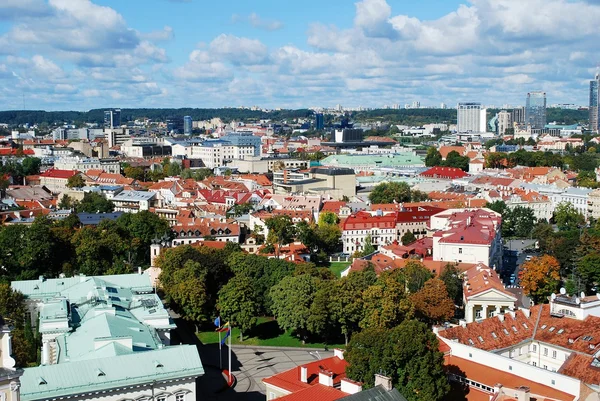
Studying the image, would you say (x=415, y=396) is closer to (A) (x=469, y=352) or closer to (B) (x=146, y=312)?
(A) (x=469, y=352)

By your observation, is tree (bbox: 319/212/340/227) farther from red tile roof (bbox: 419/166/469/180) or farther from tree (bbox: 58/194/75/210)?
red tile roof (bbox: 419/166/469/180)

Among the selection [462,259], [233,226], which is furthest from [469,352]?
[233,226]

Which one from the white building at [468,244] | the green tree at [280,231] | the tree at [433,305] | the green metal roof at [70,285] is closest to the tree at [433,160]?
the green tree at [280,231]

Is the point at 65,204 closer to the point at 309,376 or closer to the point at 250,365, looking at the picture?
the point at 250,365

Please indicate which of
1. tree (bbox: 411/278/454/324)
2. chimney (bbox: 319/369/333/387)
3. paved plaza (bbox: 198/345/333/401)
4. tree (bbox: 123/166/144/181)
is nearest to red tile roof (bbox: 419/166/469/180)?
tree (bbox: 123/166/144/181)

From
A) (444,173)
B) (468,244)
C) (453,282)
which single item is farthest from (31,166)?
(453,282)
